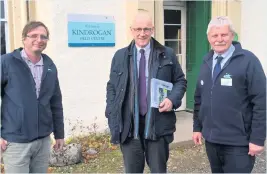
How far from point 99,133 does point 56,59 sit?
1606 mm

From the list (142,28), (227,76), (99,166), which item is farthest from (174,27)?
(227,76)

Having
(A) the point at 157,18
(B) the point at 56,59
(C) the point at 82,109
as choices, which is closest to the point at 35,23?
(B) the point at 56,59

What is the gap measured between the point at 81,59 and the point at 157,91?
326 centimetres

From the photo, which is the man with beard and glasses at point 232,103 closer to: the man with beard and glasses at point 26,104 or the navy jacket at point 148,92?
the navy jacket at point 148,92

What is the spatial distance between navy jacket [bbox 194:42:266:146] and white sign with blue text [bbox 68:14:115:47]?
3.51 metres

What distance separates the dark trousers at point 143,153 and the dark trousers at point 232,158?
1.53ft

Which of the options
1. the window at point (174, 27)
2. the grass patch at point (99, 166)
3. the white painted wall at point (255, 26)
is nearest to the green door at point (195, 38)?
the window at point (174, 27)

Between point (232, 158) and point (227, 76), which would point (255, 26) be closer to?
point (227, 76)

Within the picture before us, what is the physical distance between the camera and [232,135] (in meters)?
2.91

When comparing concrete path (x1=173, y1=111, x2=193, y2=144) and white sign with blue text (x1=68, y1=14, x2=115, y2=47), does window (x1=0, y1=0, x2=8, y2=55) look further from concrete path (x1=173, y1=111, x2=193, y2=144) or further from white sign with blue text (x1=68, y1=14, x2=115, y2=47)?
concrete path (x1=173, y1=111, x2=193, y2=144)

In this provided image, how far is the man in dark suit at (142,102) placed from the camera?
318cm

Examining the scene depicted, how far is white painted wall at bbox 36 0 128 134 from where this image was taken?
19.4 feet

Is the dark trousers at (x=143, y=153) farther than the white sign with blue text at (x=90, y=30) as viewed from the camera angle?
No

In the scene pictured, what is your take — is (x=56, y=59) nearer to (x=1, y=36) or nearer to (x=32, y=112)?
(x=1, y=36)
